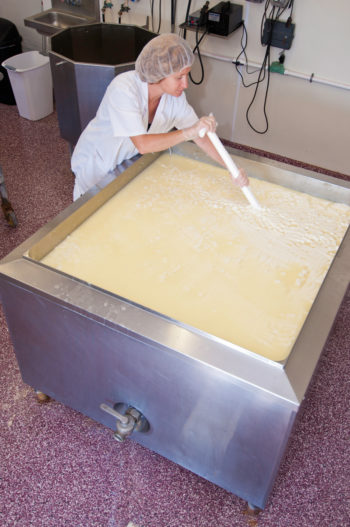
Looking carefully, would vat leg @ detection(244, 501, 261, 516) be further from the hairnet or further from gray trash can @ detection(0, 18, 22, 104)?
gray trash can @ detection(0, 18, 22, 104)

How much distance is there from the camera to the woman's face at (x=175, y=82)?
1.63m

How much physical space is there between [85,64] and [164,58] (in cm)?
105

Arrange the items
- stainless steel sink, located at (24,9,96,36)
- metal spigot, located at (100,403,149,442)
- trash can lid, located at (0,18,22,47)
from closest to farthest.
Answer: metal spigot, located at (100,403,149,442), stainless steel sink, located at (24,9,96,36), trash can lid, located at (0,18,22,47)

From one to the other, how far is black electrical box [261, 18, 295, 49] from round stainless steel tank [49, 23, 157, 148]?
671 mm

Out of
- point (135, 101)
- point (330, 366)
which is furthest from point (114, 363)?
point (330, 366)

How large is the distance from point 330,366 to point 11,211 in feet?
5.78

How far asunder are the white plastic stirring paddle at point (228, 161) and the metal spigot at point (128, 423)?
2.63 feet

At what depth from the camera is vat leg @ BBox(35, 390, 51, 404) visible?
1765mm

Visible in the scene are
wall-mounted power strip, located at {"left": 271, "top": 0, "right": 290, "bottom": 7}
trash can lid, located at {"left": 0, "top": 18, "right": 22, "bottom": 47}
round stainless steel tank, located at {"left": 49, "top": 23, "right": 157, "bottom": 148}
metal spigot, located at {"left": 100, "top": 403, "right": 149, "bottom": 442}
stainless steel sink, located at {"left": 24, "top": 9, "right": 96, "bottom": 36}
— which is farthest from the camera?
trash can lid, located at {"left": 0, "top": 18, "right": 22, "bottom": 47}

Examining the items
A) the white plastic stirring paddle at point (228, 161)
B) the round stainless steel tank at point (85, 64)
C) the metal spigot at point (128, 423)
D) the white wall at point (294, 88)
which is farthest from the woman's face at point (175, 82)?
the white wall at point (294, 88)

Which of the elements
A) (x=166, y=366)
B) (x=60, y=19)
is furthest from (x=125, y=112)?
(x=60, y=19)

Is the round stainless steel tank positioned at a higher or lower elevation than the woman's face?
lower

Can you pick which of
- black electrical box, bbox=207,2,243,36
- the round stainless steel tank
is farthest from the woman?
black electrical box, bbox=207,2,243,36

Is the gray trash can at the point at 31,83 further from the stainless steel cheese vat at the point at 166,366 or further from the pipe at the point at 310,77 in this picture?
the stainless steel cheese vat at the point at 166,366
